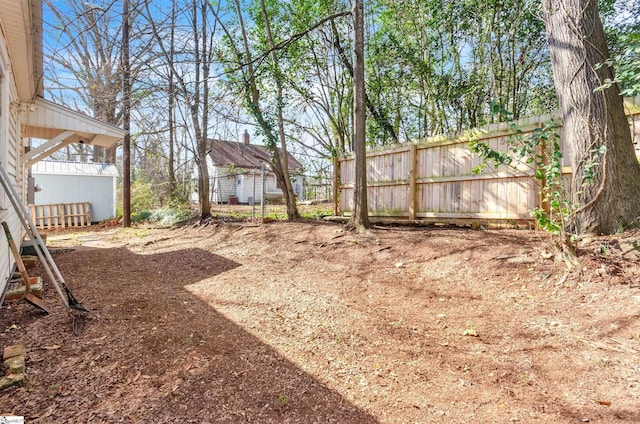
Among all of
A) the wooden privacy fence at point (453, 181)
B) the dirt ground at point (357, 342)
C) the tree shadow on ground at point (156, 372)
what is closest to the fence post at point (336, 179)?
the wooden privacy fence at point (453, 181)

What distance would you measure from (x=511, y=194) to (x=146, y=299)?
5.60 metres

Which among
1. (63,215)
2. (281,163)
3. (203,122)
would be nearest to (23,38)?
(203,122)

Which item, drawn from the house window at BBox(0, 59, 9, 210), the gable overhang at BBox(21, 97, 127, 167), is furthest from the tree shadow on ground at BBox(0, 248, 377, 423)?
the gable overhang at BBox(21, 97, 127, 167)

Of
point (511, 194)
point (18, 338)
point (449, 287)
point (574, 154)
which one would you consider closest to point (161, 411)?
point (18, 338)

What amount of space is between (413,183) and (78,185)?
470 inches

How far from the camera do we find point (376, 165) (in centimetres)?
803

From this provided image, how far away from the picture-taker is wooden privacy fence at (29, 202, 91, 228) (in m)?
11.2

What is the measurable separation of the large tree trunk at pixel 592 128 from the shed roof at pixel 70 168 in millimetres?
14327

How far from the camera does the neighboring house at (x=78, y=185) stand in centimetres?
1153

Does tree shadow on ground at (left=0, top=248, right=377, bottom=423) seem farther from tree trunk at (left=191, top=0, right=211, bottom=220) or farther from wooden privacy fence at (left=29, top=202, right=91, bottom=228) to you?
wooden privacy fence at (left=29, top=202, right=91, bottom=228)

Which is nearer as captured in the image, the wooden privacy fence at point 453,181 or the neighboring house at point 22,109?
the neighboring house at point 22,109

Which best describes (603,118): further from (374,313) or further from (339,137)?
(339,137)

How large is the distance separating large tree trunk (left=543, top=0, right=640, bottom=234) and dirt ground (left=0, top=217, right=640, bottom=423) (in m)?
0.32

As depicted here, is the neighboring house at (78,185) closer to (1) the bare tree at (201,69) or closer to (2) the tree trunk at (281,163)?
Answer: (1) the bare tree at (201,69)
